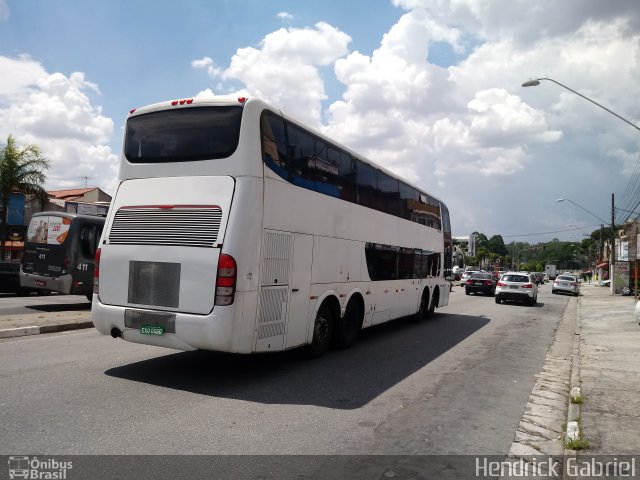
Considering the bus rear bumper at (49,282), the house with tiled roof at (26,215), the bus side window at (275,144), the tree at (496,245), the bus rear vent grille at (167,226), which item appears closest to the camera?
the bus rear vent grille at (167,226)

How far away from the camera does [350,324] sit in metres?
9.92

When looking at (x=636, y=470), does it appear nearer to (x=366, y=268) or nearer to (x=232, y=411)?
(x=232, y=411)

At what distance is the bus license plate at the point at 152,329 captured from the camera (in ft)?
21.5

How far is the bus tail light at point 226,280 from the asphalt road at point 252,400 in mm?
1182

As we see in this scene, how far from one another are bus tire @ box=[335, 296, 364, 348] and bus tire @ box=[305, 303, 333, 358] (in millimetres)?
383

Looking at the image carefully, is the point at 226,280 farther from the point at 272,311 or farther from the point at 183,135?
the point at 183,135

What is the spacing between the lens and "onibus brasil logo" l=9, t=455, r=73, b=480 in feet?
12.5

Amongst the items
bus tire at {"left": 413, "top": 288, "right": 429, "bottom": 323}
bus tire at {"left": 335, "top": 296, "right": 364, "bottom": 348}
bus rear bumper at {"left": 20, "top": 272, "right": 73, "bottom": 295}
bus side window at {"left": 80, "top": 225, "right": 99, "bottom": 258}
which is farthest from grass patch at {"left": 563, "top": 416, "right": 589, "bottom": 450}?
bus side window at {"left": 80, "top": 225, "right": 99, "bottom": 258}

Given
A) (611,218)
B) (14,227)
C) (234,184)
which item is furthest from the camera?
(611,218)

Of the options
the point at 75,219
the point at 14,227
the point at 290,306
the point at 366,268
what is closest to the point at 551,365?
the point at 366,268

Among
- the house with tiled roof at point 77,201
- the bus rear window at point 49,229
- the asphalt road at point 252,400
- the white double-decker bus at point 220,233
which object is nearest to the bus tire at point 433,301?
the asphalt road at point 252,400

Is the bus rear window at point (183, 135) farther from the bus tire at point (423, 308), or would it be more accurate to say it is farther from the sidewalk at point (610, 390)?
the bus tire at point (423, 308)

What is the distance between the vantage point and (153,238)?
689cm

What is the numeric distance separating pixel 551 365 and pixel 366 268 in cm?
397
